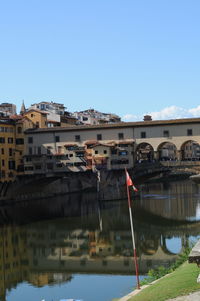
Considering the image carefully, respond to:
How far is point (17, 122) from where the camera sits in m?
72.6

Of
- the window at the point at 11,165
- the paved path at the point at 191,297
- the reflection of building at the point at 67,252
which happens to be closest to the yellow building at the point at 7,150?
the window at the point at 11,165

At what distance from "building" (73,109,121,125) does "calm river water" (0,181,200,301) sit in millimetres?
61134

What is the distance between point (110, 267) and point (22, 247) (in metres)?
10.2

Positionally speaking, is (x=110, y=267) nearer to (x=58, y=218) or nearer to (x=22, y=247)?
(x=22, y=247)

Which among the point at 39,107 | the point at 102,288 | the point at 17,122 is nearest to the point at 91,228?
the point at 102,288

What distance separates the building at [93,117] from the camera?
12525cm

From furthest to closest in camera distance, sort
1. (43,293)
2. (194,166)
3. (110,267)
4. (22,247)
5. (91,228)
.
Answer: (194,166), (91,228), (22,247), (110,267), (43,293)

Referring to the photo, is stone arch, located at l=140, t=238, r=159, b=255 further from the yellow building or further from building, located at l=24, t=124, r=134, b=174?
the yellow building

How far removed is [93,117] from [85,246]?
94482 millimetres

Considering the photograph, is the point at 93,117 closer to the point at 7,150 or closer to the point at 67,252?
the point at 7,150

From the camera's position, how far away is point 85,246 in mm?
36938

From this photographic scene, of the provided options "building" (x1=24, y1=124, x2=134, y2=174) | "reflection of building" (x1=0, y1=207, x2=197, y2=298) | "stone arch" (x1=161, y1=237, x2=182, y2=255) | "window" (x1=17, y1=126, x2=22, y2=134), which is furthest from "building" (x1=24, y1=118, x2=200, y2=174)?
"stone arch" (x1=161, y1=237, x2=182, y2=255)

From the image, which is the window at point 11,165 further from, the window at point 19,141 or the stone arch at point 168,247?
the stone arch at point 168,247

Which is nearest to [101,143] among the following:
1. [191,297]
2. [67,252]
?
[67,252]
